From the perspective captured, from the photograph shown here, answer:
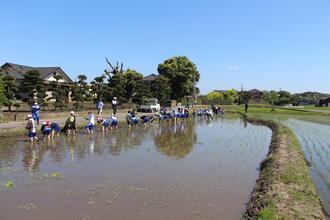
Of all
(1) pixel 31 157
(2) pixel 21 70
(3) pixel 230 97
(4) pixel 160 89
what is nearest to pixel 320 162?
(1) pixel 31 157

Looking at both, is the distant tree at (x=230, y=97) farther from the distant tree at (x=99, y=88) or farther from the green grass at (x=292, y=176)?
the green grass at (x=292, y=176)

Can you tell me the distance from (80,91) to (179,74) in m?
28.5

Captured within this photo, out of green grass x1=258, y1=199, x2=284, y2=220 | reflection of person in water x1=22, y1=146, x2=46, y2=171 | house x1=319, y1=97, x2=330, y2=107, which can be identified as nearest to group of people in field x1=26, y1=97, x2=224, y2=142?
reflection of person in water x1=22, y1=146, x2=46, y2=171

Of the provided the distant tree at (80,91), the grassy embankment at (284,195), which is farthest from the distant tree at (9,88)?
the grassy embankment at (284,195)

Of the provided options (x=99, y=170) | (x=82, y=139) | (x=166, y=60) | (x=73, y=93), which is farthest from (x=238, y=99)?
(x=99, y=170)

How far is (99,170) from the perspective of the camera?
10.3 m

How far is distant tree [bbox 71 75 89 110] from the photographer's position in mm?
33250

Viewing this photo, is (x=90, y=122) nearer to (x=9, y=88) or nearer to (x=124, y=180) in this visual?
(x=124, y=180)

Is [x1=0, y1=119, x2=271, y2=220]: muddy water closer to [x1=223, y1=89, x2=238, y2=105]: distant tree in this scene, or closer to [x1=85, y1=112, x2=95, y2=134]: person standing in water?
[x1=85, y1=112, x2=95, y2=134]: person standing in water

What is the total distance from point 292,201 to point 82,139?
12.0 m

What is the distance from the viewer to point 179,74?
60.0 metres

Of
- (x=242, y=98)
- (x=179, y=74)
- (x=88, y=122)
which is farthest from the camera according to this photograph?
(x=242, y=98)

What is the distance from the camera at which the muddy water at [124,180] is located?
6918 mm

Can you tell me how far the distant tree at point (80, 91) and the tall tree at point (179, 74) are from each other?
26684 mm
